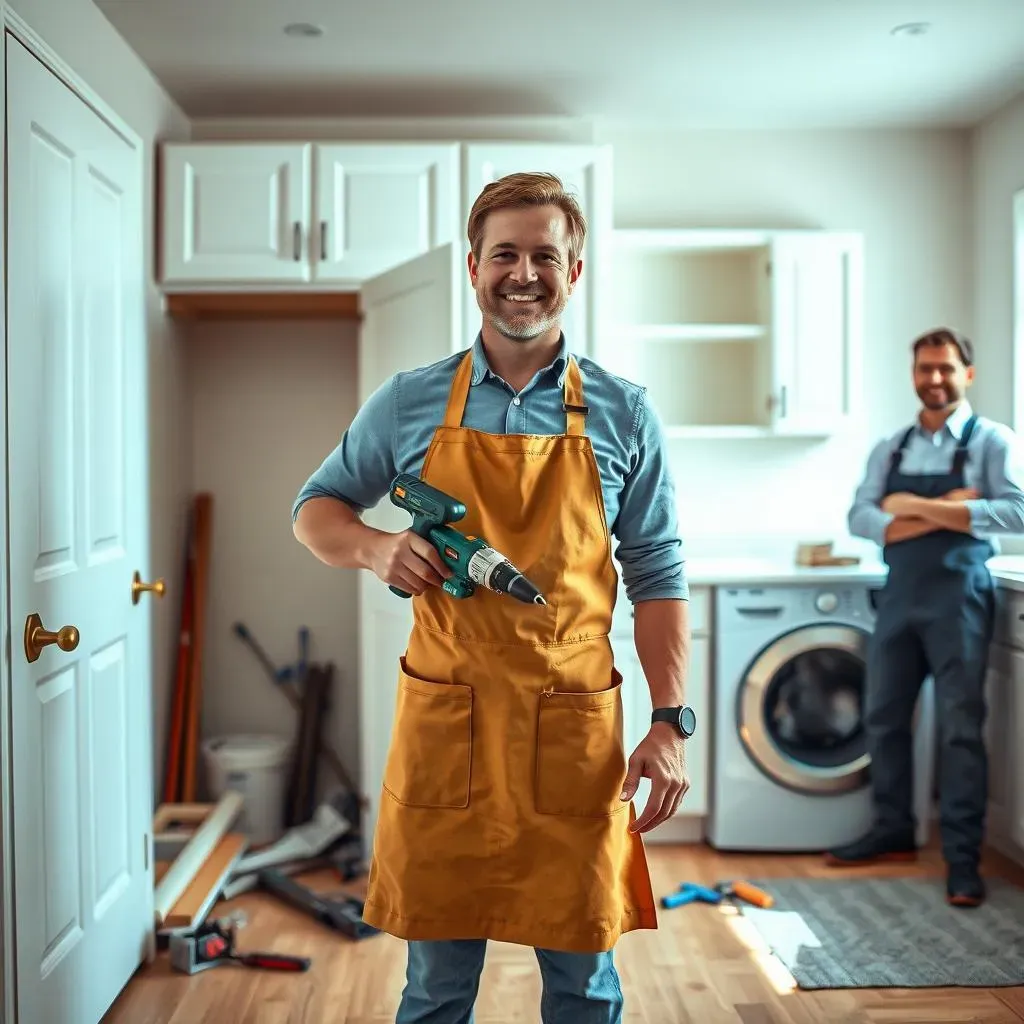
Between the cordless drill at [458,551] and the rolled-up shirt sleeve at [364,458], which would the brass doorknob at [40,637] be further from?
the cordless drill at [458,551]

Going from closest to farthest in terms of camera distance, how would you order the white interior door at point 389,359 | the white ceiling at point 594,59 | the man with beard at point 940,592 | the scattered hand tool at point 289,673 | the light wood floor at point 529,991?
the light wood floor at point 529,991
the white interior door at point 389,359
the white ceiling at point 594,59
the man with beard at point 940,592
the scattered hand tool at point 289,673

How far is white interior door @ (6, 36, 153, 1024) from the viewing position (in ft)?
6.67

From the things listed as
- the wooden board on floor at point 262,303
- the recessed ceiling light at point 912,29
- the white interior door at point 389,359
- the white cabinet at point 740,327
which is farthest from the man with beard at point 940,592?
the wooden board on floor at point 262,303

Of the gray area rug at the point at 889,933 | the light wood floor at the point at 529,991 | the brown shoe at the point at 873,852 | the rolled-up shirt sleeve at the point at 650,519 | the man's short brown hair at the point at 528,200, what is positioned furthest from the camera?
the brown shoe at the point at 873,852

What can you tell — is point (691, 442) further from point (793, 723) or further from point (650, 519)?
point (650, 519)

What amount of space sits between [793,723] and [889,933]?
0.81 m

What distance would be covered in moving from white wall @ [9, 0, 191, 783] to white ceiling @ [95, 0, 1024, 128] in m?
0.08

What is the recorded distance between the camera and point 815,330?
4.02 meters

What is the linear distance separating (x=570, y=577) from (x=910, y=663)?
2.23 m

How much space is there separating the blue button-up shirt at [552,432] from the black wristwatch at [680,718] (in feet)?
0.58

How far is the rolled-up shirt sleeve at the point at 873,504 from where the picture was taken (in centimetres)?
343

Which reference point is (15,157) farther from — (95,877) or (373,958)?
(373,958)

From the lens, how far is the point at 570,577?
1.59 metres

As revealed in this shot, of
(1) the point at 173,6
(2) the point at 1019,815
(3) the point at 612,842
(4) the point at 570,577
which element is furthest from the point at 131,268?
(2) the point at 1019,815
